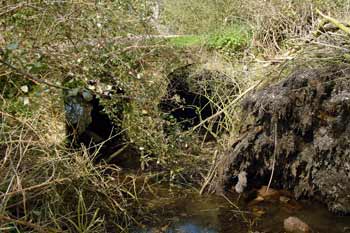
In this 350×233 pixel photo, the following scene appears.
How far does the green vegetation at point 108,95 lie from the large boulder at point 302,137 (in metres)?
0.45

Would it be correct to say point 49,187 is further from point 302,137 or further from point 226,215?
point 302,137

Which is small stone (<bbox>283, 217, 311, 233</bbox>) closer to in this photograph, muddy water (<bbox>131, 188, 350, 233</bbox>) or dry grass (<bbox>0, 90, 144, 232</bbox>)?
muddy water (<bbox>131, 188, 350, 233</bbox>)

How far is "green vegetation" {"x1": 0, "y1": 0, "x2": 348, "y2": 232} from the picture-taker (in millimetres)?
4316

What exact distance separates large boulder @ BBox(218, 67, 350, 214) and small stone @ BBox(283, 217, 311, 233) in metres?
0.49

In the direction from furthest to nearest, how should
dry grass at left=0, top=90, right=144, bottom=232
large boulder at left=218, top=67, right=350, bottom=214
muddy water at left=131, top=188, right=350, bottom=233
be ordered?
large boulder at left=218, top=67, right=350, bottom=214
muddy water at left=131, top=188, right=350, bottom=233
dry grass at left=0, top=90, right=144, bottom=232

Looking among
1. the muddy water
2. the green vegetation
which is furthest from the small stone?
the green vegetation

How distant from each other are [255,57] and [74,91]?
5246 millimetres

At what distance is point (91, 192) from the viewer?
5.08m

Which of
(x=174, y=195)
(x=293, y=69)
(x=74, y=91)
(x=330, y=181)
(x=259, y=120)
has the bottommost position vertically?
(x=174, y=195)

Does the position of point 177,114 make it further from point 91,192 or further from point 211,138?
point 91,192

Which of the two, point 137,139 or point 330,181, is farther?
point 137,139

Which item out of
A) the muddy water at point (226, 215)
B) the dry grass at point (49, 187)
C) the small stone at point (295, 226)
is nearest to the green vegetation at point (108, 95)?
the dry grass at point (49, 187)

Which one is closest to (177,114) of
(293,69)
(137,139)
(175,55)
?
(175,55)

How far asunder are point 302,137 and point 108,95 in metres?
2.50
